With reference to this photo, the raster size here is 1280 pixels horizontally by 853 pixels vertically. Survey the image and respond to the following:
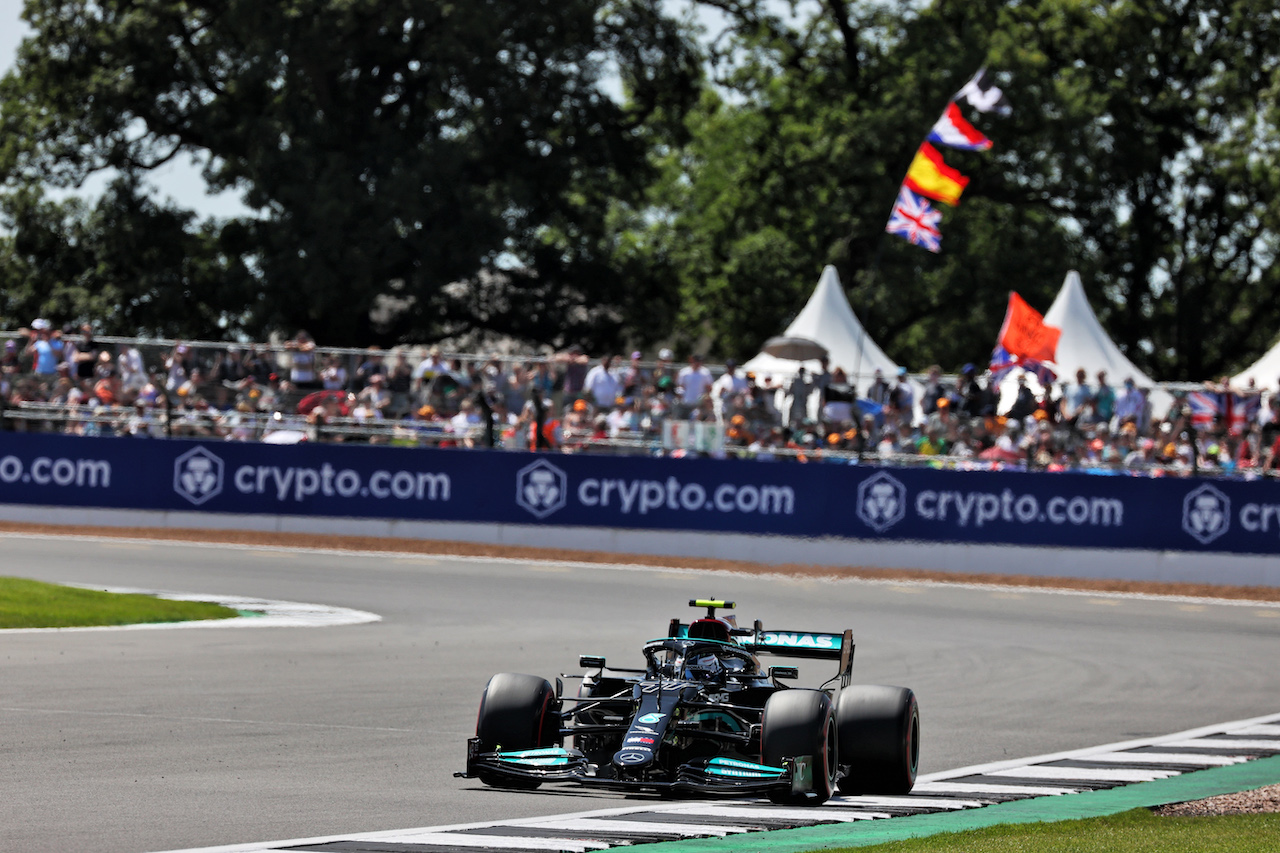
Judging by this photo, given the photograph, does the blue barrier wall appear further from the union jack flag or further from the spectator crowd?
the union jack flag


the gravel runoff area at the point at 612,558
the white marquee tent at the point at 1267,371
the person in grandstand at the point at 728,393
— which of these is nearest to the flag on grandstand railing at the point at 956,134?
the person in grandstand at the point at 728,393

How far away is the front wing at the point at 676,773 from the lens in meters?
8.44

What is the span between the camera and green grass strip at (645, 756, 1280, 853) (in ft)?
25.6

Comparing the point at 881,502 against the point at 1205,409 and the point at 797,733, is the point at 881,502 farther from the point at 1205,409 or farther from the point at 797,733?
the point at 797,733

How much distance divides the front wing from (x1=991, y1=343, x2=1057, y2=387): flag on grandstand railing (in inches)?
735

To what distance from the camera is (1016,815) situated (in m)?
9.05

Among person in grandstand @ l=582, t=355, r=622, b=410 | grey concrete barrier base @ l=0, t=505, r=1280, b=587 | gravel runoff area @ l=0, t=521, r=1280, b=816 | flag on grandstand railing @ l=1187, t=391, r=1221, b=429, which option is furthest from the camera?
person in grandstand @ l=582, t=355, r=622, b=410

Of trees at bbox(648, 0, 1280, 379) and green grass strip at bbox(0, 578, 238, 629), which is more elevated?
trees at bbox(648, 0, 1280, 379)

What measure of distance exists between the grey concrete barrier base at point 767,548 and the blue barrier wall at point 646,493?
0.13 metres

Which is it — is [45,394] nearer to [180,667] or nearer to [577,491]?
[577,491]

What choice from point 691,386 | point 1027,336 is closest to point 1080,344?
point 1027,336

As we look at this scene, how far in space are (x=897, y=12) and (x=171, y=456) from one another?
28975 mm

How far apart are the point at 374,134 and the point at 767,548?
67.5ft

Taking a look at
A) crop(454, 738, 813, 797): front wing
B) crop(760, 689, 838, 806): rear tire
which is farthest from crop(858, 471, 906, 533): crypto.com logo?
crop(454, 738, 813, 797): front wing
